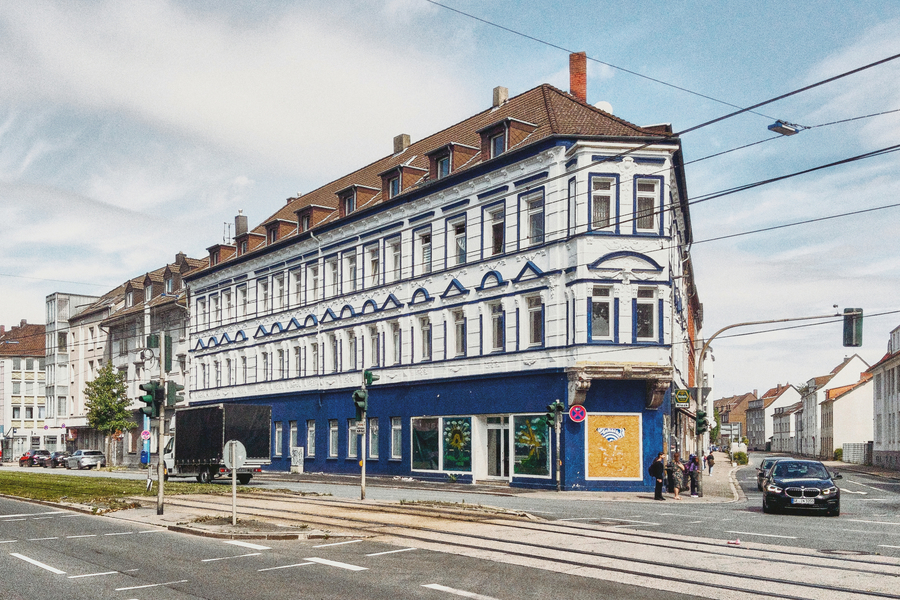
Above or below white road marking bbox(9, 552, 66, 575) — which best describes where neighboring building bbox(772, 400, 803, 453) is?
below

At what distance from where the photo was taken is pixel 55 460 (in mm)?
70438

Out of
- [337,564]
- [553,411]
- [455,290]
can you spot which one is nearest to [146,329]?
[455,290]

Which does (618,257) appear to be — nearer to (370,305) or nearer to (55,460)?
(370,305)

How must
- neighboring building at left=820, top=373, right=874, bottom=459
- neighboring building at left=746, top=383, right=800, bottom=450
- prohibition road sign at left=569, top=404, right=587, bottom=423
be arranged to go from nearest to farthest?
prohibition road sign at left=569, top=404, right=587, bottom=423
neighboring building at left=820, top=373, right=874, bottom=459
neighboring building at left=746, top=383, right=800, bottom=450

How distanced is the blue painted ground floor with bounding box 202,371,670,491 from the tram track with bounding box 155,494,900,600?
286 inches

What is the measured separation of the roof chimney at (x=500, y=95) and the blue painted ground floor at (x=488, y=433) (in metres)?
12.9

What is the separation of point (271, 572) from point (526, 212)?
23.1 metres

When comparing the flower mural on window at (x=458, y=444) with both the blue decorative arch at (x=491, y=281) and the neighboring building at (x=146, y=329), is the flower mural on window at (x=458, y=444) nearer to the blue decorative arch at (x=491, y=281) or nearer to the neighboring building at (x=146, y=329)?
the blue decorative arch at (x=491, y=281)

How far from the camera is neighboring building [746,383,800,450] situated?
17075cm

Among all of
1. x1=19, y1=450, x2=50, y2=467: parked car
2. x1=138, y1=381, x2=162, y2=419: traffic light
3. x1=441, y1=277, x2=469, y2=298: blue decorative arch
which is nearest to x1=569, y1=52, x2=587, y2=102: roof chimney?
x1=441, y1=277, x2=469, y2=298: blue decorative arch

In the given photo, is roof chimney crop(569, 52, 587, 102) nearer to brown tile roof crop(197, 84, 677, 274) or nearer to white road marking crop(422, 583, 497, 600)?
brown tile roof crop(197, 84, 677, 274)

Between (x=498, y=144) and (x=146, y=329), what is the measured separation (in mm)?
38190

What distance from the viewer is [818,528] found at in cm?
1881

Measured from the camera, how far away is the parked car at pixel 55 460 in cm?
6975
